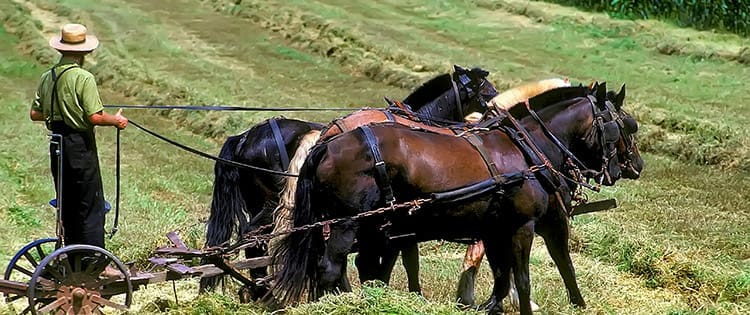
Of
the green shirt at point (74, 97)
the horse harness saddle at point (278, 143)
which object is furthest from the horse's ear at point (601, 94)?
the green shirt at point (74, 97)

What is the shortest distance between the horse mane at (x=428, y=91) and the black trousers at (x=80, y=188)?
10.9ft

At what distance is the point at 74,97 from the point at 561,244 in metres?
3.81

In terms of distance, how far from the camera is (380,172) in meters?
6.64

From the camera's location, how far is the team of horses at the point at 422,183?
676 cm

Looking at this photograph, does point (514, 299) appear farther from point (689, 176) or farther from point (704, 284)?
point (689, 176)

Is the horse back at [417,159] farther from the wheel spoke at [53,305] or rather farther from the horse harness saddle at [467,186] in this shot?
the wheel spoke at [53,305]

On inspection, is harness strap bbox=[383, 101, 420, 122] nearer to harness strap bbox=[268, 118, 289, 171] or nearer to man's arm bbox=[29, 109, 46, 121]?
harness strap bbox=[268, 118, 289, 171]

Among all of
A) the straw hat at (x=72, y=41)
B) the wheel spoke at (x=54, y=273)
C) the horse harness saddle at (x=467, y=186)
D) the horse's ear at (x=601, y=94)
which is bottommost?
the wheel spoke at (x=54, y=273)

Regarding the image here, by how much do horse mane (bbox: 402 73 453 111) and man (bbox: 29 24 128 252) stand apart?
3.22m

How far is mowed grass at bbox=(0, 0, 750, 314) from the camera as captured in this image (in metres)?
8.39

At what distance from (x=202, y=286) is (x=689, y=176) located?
7.47 m

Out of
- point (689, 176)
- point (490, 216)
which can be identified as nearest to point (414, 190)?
point (490, 216)

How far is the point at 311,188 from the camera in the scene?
6855 millimetres

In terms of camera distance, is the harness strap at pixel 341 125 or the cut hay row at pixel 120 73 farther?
the cut hay row at pixel 120 73
